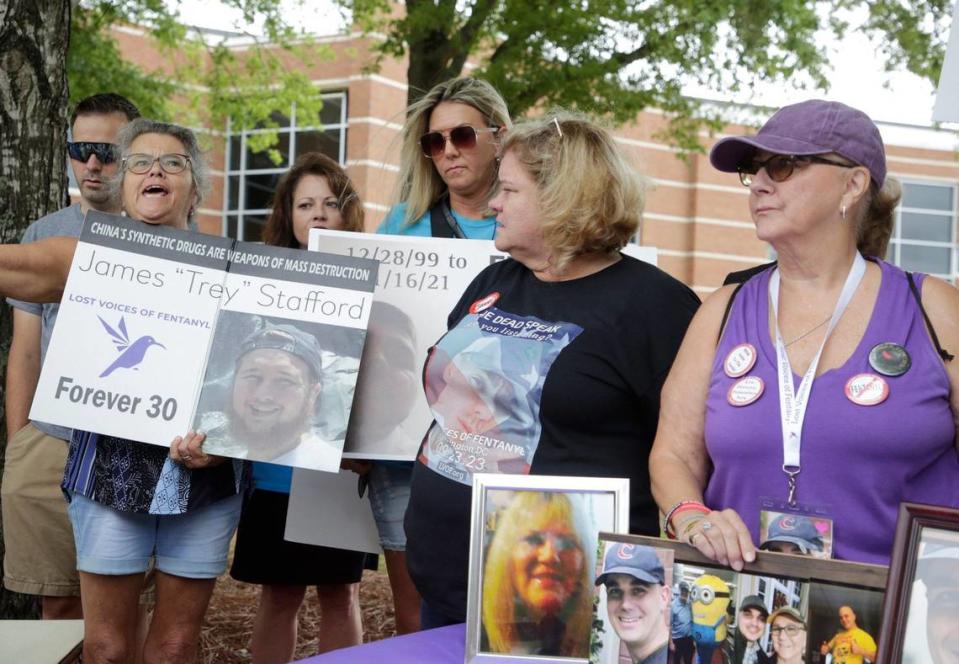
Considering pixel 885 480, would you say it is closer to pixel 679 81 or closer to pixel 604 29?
pixel 604 29

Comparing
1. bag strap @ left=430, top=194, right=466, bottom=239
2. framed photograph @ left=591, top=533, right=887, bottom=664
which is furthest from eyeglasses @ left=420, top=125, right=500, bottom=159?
framed photograph @ left=591, top=533, right=887, bottom=664

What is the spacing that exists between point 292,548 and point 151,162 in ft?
5.31

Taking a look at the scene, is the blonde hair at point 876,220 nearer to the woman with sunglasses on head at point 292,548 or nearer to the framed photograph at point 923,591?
the framed photograph at point 923,591

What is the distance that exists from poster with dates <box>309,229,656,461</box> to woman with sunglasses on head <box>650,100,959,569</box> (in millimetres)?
1315

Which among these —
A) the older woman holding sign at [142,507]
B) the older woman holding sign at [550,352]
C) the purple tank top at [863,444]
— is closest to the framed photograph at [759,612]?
the purple tank top at [863,444]

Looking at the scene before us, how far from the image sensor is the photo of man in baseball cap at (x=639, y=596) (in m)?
1.83

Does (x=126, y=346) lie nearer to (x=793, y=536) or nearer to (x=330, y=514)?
(x=330, y=514)

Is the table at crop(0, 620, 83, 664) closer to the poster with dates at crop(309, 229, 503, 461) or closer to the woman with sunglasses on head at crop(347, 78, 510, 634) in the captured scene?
the poster with dates at crop(309, 229, 503, 461)

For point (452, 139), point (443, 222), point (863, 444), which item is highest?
point (452, 139)

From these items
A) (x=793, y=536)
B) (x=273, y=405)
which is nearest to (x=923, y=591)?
(x=793, y=536)

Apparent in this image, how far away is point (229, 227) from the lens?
36844 millimetres

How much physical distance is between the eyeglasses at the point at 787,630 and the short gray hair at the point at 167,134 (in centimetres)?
237

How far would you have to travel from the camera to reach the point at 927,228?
42.8 metres

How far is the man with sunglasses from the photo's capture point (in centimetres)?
388
